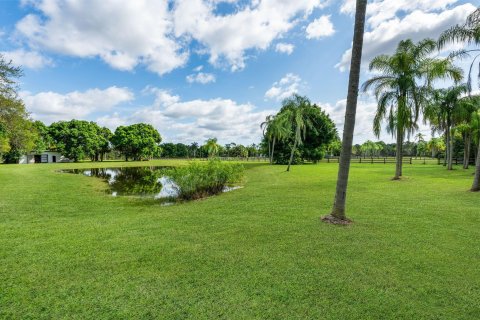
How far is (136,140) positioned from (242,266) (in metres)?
59.7

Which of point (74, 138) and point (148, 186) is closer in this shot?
point (148, 186)

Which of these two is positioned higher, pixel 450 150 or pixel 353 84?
pixel 353 84

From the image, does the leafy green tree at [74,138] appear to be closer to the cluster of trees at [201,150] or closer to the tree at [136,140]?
the tree at [136,140]

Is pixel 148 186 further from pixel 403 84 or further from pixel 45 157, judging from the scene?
pixel 45 157

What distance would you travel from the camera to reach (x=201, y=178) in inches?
465

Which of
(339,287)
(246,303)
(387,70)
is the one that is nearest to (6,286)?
(246,303)

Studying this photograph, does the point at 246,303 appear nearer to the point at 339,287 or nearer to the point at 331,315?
the point at 331,315

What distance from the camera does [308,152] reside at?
3775 centimetres

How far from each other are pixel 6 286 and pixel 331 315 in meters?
4.17

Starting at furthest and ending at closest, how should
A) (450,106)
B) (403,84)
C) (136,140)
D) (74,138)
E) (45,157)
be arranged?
(136,140) → (45,157) → (74,138) → (450,106) → (403,84)

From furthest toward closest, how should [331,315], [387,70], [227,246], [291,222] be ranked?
[387,70]
[291,222]
[227,246]
[331,315]

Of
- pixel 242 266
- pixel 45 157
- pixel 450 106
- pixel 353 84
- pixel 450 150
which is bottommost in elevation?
pixel 242 266

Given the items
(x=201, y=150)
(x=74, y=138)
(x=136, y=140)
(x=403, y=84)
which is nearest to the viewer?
(x=403, y=84)

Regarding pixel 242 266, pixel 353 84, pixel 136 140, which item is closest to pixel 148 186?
pixel 242 266
